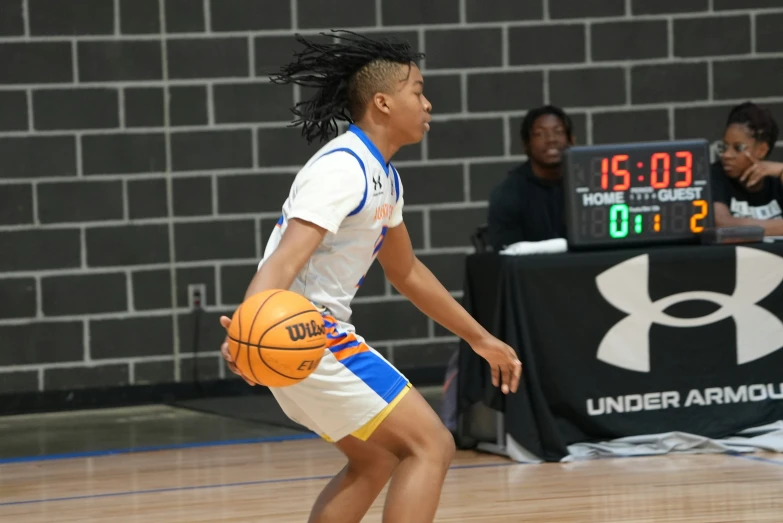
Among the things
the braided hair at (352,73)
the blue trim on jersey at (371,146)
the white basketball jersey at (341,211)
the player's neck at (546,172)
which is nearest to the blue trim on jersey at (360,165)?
the white basketball jersey at (341,211)

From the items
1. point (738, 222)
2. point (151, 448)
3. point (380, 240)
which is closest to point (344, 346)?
point (380, 240)

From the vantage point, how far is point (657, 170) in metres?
5.87

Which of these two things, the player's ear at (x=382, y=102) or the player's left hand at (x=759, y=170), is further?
the player's left hand at (x=759, y=170)

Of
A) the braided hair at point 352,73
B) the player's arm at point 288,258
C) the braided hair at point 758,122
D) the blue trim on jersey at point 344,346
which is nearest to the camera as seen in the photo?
the player's arm at point 288,258

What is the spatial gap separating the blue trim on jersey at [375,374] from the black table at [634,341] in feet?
8.04

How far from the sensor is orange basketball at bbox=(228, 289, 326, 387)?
286 cm

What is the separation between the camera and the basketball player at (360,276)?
10.3 feet

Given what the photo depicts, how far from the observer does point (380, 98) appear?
3.45m

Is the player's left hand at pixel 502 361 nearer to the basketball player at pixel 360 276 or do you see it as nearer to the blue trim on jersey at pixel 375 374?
the basketball player at pixel 360 276

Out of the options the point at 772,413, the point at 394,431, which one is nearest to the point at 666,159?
the point at 772,413

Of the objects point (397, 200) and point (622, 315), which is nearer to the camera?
point (397, 200)

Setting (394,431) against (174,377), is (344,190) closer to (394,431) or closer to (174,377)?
(394,431)

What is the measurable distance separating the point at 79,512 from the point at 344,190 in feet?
8.24

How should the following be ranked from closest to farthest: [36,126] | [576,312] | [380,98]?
[380,98] < [576,312] < [36,126]
